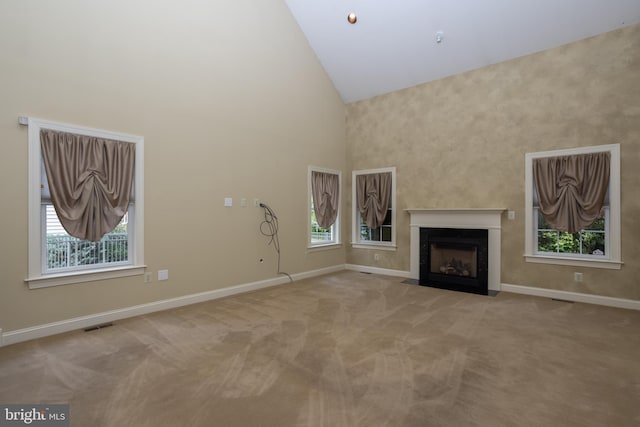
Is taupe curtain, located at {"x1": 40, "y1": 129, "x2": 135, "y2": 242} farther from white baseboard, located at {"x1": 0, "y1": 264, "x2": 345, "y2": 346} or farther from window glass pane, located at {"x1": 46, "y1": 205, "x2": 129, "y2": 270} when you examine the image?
white baseboard, located at {"x1": 0, "y1": 264, "x2": 345, "y2": 346}

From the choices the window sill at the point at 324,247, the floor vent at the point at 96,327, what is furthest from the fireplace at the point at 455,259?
the floor vent at the point at 96,327

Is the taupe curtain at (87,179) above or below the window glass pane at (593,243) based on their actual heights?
above

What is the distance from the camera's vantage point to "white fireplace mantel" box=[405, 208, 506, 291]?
5.06 meters

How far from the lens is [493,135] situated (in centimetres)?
510

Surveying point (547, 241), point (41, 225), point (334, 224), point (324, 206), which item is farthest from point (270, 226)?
point (547, 241)

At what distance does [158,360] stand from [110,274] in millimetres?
1509

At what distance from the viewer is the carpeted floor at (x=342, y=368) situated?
2.01 meters

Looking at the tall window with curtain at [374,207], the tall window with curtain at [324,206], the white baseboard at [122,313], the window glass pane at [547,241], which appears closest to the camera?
the white baseboard at [122,313]

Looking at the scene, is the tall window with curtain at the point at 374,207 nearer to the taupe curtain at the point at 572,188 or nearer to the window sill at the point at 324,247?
the window sill at the point at 324,247

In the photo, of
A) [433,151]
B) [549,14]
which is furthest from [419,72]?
[549,14]

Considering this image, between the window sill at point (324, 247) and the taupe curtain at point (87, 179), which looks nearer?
the taupe curtain at point (87, 179)

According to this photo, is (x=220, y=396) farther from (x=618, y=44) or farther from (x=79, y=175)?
(x=618, y=44)

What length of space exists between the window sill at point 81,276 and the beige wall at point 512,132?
4.21 m

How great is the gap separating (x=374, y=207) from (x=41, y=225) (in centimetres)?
500
